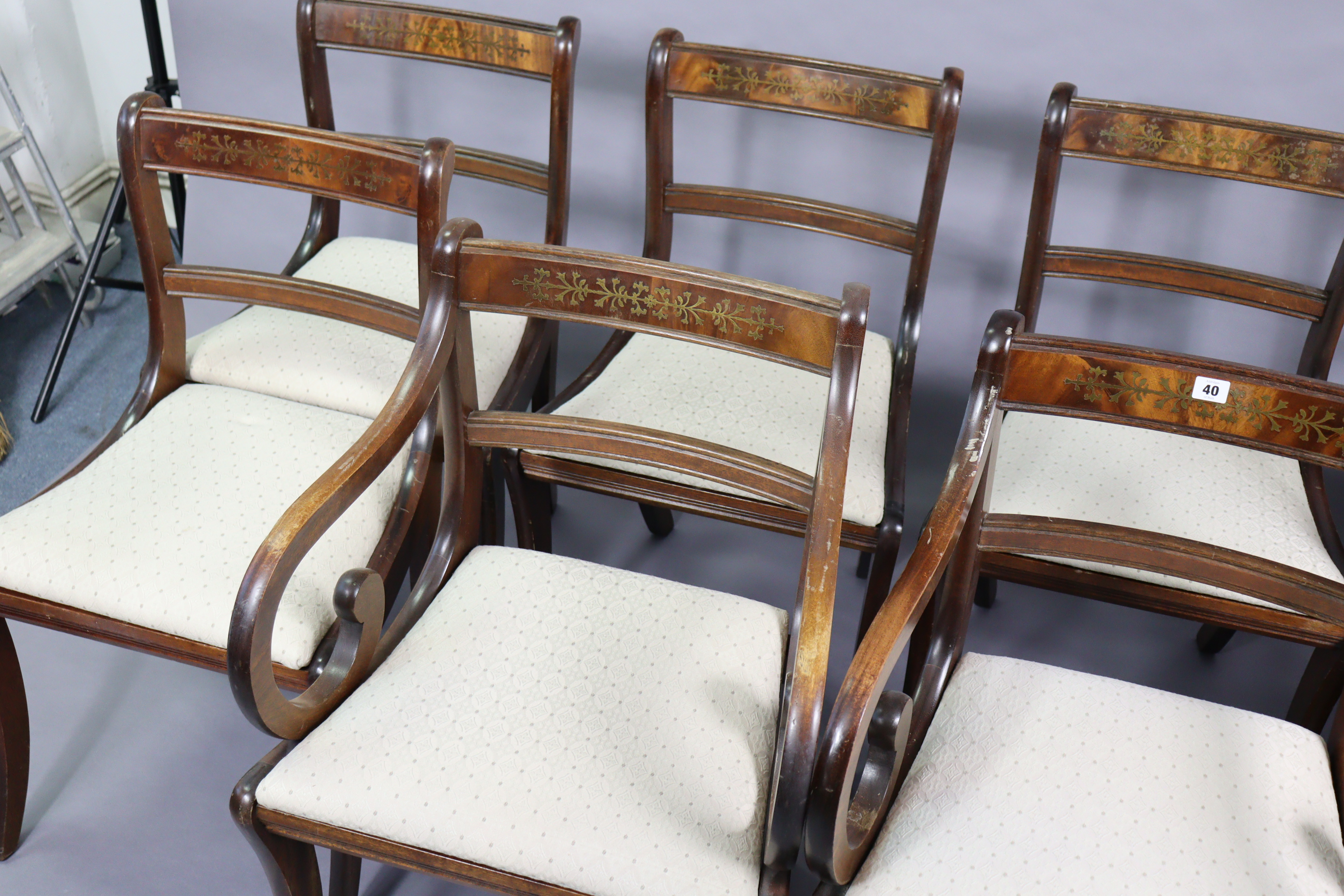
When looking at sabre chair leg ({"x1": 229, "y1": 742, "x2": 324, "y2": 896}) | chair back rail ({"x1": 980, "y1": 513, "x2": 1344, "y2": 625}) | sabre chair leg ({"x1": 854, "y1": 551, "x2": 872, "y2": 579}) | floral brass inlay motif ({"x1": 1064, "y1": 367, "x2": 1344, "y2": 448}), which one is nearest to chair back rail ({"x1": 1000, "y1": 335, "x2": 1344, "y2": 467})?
floral brass inlay motif ({"x1": 1064, "y1": 367, "x2": 1344, "y2": 448})

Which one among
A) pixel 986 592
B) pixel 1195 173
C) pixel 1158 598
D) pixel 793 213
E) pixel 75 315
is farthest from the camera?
pixel 75 315

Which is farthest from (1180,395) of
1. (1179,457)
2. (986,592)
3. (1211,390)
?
(986,592)

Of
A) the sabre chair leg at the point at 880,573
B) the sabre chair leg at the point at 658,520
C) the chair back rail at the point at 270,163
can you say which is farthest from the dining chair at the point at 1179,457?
the chair back rail at the point at 270,163

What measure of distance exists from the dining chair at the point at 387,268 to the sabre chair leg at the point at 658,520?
0.29 metres

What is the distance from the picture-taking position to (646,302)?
42.6 inches

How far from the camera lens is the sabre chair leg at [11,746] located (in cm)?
128

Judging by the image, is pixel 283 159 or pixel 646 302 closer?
pixel 646 302

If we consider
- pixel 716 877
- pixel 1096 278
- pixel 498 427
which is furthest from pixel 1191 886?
pixel 1096 278

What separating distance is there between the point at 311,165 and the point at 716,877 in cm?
92

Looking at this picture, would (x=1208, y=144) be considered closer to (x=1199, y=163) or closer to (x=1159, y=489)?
(x=1199, y=163)

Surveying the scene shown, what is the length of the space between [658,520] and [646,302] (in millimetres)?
903

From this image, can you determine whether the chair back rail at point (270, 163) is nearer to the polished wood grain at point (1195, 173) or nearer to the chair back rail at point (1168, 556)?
the chair back rail at point (1168, 556)

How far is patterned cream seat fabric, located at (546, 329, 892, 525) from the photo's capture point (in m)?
1.37

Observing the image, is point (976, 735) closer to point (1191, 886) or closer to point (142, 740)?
point (1191, 886)
